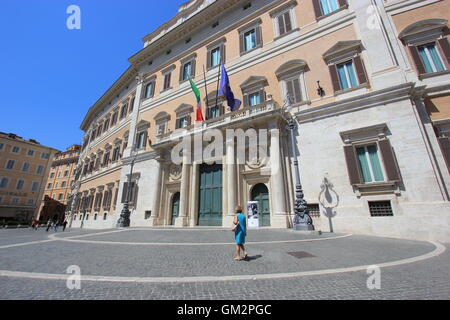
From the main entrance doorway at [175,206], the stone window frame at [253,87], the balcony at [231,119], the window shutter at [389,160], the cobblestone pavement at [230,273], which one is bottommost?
the cobblestone pavement at [230,273]

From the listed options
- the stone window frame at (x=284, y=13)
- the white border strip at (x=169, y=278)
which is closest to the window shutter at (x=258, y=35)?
the stone window frame at (x=284, y=13)

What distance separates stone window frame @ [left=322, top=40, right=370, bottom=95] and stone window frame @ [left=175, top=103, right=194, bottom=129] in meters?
11.1

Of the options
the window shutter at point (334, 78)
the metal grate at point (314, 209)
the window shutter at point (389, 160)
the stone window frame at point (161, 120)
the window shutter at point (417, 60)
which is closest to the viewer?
the window shutter at point (389, 160)

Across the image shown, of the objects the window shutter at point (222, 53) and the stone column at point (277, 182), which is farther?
the window shutter at point (222, 53)

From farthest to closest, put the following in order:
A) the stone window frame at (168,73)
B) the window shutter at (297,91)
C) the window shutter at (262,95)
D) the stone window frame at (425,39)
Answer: the stone window frame at (168,73) < the window shutter at (262,95) < the window shutter at (297,91) < the stone window frame at (425,39)

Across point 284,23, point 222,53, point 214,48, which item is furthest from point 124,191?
point 284,23

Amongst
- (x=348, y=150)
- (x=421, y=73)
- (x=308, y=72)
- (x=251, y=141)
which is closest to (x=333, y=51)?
(x=308, y=72)

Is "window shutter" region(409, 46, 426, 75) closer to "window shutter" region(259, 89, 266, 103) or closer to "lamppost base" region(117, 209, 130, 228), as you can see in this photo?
"window shutter" region(259, 89, 266, 103)

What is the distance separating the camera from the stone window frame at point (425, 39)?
9.89 m

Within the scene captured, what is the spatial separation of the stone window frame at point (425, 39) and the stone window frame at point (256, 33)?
914 centimetres

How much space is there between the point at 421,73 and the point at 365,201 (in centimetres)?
729

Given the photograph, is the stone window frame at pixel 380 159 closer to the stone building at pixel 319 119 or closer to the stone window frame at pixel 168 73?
the stone building at pixel 319 119

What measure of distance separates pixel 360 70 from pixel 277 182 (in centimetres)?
810

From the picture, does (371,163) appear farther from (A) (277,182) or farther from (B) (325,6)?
(B) (325,6)
